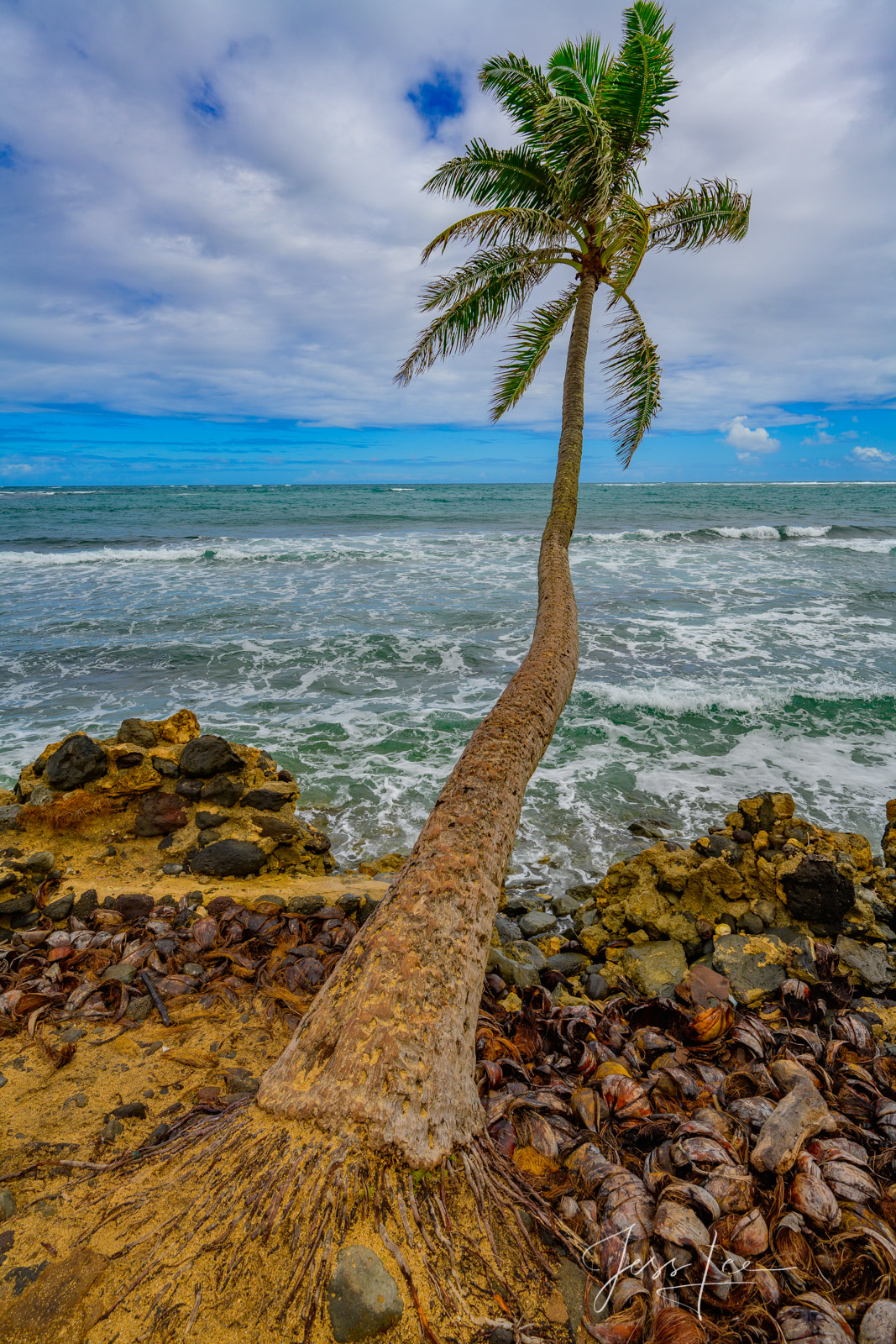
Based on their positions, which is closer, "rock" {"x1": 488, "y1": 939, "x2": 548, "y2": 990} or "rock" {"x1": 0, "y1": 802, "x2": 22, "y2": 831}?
"rock" {"x1": 488, "y1": 939, "x2": 548, "y2": 990}

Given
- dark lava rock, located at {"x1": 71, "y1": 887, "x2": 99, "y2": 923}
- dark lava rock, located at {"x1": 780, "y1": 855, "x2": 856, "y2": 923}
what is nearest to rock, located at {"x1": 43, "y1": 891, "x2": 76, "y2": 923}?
dark lava rock, located at {"x1": 71, "y1": 887, "x2": 99, "y2": 923}

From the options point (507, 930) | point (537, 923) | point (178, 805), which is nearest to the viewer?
point (507, 930)

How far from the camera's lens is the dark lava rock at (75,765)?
16.7 feet

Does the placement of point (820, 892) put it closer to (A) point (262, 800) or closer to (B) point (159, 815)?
(A) point (262, 800)

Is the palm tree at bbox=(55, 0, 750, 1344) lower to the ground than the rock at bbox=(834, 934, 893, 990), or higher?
higher

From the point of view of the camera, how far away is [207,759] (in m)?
5.42

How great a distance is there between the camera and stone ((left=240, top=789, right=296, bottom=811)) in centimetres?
540

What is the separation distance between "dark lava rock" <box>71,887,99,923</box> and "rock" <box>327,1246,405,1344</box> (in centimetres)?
311

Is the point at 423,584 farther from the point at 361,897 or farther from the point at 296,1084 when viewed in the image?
the point at 296,1084

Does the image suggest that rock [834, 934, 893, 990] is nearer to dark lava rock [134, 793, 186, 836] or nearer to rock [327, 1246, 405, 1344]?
rock [327, 1246, 405, 1344]

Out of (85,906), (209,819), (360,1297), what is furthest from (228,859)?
(360,1297)

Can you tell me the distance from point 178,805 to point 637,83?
843 cm

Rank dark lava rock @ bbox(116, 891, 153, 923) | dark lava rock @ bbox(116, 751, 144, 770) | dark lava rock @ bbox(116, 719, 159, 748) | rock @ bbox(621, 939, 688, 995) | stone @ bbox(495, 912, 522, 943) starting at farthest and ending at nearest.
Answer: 1. dark lava rock @ bbox(116, 719, 159, 748)
2. dark lava rock @ bbox(116, 751, 144, 770)
3. stone @ bbox(495, 912, 522, 943)
4. dark lava rock @ bbox(116, 891, 153, 923)
5. rock @ bbox(621, 939, 688, 995)

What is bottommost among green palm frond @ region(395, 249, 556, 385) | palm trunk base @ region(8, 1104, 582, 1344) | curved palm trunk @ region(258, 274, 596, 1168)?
palm trunk base @ region(8, 1104, 582, 1344)
